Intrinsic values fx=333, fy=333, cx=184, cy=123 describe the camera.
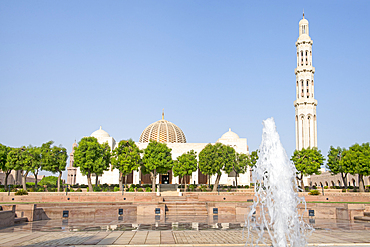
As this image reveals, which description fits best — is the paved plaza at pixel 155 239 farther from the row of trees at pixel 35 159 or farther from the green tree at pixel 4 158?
the green tree at pixel 4 158

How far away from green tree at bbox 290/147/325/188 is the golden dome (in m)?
29.1

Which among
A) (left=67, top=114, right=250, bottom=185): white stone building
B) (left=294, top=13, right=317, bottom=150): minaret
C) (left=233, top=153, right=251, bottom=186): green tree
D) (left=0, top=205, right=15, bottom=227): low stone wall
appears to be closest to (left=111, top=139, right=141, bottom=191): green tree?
(left=67, top=114, right=250, bottom=185): white stone building

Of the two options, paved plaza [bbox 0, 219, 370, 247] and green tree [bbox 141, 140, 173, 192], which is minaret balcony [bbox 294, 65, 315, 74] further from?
paved plaza [bbox 0, 219, 370, 247]

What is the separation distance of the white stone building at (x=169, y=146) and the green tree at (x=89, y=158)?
10.2m

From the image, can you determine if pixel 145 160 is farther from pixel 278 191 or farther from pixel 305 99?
pixel 278 191

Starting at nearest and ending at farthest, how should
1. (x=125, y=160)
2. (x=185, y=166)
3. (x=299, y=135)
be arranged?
1. (x=125, y=160)
2. (x=185, y=166)
3. (x=299, y=135)

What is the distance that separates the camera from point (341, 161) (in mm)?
37219

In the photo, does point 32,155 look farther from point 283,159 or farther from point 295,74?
point 295,74

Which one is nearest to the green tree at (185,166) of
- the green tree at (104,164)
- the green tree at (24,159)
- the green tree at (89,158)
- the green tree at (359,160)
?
the green tree at (104,164)

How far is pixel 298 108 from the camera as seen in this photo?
5581 cm

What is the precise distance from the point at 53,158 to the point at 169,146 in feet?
79.6

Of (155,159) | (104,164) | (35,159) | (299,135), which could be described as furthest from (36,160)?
(299,135)

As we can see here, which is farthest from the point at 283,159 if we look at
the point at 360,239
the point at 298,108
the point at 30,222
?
the point at 298,108

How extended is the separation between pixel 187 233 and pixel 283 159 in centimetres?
485
